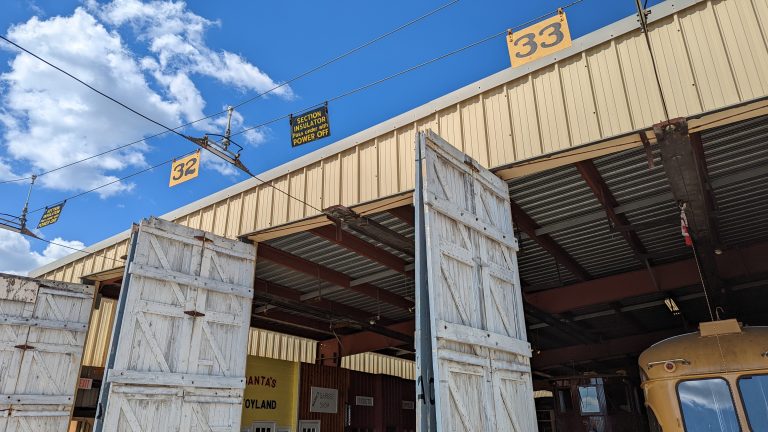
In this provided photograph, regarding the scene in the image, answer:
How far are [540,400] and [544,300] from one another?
6168mm

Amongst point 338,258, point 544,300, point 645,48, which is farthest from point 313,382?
point 645,48

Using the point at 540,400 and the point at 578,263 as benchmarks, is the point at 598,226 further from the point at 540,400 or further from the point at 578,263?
the point at 540,400

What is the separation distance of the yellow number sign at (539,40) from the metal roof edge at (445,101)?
810mm

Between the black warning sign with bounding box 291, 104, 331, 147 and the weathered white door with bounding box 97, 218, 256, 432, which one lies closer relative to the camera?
the weathered white door with bounding box 97, 218, 256, 432

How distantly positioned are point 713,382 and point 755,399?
0.44 metres

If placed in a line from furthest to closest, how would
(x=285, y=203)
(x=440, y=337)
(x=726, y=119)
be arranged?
(x=285, y=203) → (x=726, y=119) → (x=440, y=337)

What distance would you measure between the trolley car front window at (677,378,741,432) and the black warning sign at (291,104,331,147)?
623 centimetres

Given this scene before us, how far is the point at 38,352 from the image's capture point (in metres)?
11.3

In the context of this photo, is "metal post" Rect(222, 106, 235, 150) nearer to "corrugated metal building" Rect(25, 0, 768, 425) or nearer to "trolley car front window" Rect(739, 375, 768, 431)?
"corrugated metal building" Rect(25, 0, 768, 425)

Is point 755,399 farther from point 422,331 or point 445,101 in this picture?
point 445,101

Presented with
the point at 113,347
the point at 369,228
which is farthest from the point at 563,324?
the point at 113,347

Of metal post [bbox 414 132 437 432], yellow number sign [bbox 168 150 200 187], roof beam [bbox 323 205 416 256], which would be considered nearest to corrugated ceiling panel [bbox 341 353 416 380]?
roof beam [bbox 323 205 416 256]

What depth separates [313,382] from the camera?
17.4 m

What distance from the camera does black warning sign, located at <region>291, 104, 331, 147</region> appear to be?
8.30 m
